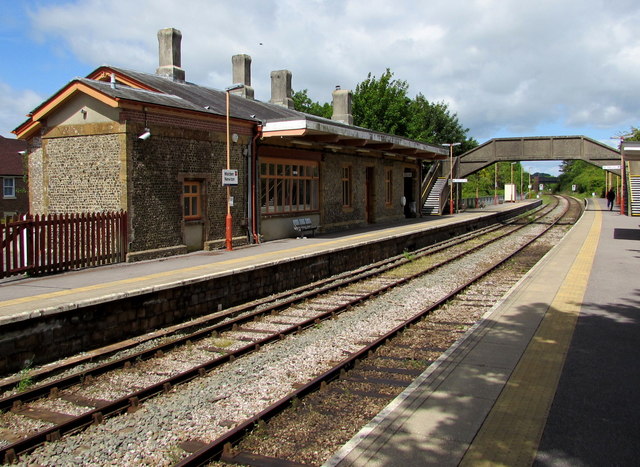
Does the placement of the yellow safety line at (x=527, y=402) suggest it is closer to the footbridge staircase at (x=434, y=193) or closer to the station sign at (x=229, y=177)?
the station sign at (x=229, y=177)

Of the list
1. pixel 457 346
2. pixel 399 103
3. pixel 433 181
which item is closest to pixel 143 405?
pixel 457 346

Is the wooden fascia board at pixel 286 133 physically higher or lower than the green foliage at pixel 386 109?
lower

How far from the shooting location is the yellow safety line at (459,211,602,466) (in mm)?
4137

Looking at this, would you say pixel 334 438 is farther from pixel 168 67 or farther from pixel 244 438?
pixel 168 67

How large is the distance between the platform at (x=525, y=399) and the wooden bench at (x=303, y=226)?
10718 mm

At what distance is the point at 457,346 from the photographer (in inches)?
272

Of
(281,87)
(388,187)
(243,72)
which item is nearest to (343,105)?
(281,87)

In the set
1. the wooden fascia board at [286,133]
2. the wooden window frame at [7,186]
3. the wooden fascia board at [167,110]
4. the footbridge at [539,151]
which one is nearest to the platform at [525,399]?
the wooden fascia board at [167,110]

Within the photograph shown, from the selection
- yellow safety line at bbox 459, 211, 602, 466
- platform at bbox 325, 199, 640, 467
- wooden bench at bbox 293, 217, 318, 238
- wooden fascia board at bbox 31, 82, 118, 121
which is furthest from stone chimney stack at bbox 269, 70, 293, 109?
yellow safety line at bbox 459, 211, 602, 466

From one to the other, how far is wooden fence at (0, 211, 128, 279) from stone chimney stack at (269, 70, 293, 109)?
16.9 meters

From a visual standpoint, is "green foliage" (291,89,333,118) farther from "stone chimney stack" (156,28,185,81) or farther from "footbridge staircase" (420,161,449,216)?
"stone chimney stack" (156,28,185,81)

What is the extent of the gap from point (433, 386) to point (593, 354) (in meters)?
2.37

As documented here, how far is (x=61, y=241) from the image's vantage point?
11.5 m

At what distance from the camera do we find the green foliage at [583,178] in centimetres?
9325
